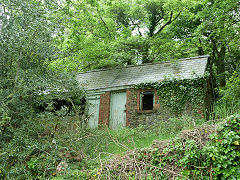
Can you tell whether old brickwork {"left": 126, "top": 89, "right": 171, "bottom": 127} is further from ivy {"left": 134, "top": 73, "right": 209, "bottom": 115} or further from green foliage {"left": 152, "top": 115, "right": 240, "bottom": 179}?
green foliage {"left": 152, "top": 115, "right": 240, "bottom": 179}

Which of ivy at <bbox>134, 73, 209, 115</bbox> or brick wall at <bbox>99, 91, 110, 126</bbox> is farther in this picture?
brick wall at <bbox>99, 91, 110, 126</bbox>

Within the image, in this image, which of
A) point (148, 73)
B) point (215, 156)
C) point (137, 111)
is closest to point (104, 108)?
point (137, 111)

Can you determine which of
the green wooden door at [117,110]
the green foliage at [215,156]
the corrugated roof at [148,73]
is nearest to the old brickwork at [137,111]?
the green wooden door at [117,110]

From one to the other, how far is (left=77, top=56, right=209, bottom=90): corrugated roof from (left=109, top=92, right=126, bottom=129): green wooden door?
65cm

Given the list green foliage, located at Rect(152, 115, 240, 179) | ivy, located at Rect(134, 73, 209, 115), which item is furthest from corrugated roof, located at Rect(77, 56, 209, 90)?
green foliage, located at Rect(152, 115, 240, 179)

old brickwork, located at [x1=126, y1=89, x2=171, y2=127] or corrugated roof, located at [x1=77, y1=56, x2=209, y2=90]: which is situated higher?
corrugated roof, located at [x1=77, y1=56, x2=209, y2=90]

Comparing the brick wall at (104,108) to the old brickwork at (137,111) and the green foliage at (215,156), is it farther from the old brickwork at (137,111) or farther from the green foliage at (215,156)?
the green foliage at (215,156)

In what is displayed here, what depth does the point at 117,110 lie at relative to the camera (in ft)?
46.1

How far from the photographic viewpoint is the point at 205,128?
6301 mm

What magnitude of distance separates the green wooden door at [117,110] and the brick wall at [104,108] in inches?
9.1

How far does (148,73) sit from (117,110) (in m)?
2.96

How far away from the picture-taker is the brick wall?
1406 centimetres

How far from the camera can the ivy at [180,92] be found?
12305 mm

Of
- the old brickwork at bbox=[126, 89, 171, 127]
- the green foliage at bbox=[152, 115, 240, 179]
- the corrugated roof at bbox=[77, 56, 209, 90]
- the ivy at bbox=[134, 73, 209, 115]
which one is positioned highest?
the corrugated roof at bbox=[77, 56, 209, 90]
